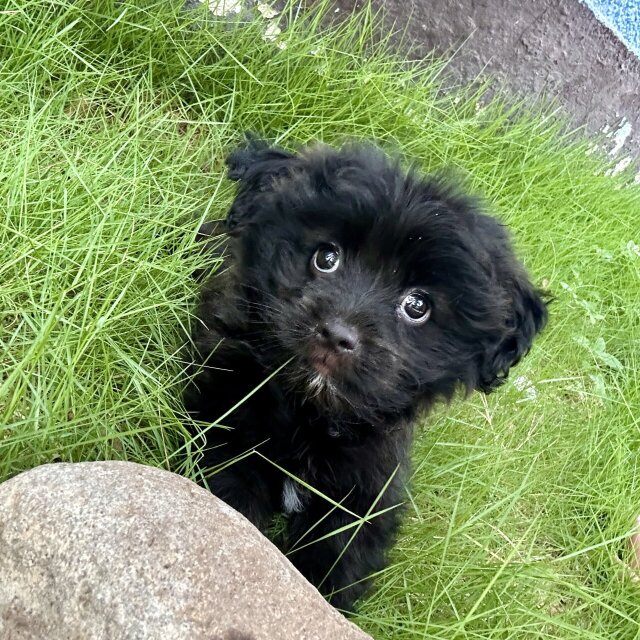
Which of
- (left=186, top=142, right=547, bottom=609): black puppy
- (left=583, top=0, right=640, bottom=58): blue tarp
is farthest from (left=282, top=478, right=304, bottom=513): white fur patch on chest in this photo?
(left=583, top=0, right=640, bottom=58): blue tarp

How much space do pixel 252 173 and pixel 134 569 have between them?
1201mm

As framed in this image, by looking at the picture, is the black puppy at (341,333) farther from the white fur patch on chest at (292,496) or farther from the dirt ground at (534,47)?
the dirt ground at (534,47)

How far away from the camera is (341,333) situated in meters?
1.69

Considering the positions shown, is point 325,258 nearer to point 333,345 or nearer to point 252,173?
point 333,345

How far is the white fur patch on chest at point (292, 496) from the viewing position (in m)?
2.12

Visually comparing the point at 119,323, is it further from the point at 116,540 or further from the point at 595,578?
the point at 595,578

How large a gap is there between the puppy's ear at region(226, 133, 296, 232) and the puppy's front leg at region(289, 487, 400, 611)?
84 cm

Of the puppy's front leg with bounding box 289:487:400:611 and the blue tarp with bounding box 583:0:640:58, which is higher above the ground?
the blue tarp with bounding box 583:0:640:58

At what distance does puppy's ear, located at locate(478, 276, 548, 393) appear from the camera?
6.65ft

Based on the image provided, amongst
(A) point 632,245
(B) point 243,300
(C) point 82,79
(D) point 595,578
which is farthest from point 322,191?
(A) point 632,245

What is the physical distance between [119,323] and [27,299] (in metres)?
0.26

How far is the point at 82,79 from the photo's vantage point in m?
2.67

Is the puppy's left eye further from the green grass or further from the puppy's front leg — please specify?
the green grass

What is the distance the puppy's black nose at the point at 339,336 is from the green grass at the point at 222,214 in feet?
1.81
